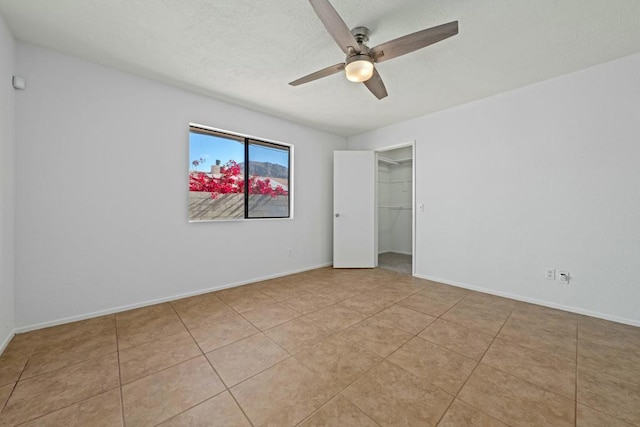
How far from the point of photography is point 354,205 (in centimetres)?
418

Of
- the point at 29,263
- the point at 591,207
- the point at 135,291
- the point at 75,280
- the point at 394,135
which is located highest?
the point at 394,135

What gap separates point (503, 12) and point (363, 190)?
9.03 ft

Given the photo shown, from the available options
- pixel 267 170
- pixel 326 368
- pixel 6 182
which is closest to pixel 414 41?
pixel 326 368

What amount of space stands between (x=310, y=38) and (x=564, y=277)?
3.33 meters

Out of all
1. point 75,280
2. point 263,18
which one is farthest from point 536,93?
point 75,280

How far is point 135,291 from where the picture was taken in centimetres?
244

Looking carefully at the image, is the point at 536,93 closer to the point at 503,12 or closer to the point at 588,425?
the point at 503,12

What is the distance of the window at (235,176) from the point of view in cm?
291

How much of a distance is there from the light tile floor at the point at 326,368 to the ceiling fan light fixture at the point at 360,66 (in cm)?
203

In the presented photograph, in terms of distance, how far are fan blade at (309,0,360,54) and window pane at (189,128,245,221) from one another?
2071mm

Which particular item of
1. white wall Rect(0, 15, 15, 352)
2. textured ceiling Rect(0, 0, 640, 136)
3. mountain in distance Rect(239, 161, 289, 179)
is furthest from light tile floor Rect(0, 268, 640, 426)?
textured ceiling Rect(0, 0, 640, 136)

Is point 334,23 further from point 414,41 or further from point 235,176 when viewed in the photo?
point 235,176

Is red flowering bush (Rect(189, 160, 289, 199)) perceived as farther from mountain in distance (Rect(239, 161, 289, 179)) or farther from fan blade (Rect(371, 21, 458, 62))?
fan blade (Rect(371, 21, 458, 62))

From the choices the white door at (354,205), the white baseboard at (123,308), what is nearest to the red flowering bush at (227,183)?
the white baseboard at (123,308)
